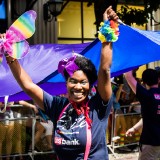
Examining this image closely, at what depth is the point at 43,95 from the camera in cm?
305

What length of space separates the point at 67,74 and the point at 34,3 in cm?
814

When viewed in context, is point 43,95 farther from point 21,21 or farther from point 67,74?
point 21,21

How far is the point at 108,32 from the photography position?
2.89 meters

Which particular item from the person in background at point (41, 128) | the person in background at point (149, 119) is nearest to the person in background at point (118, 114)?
the person in background at point (41, 128)

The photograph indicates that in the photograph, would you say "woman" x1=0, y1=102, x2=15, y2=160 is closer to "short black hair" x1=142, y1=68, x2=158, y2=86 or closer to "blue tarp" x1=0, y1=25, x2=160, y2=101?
"blue tarp" x1=0, y1=25, x2=160, y2=101

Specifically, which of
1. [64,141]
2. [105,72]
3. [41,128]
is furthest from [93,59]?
[41,128]

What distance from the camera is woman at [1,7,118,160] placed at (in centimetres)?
286

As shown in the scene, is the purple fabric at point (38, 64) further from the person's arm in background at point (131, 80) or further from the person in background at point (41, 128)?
the person in background at point (41, 128)

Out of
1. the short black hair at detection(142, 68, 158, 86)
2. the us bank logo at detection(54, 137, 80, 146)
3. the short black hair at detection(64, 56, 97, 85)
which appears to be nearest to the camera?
the us bank logo at detection(54, 137, 80, 146)

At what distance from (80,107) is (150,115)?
232cm

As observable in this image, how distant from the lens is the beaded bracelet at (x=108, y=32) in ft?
9.47

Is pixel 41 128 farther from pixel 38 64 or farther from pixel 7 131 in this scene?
pixel 38 64

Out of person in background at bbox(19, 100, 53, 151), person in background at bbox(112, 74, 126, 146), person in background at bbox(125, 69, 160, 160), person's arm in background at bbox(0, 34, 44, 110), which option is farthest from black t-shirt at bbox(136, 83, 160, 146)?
person in background at bbox(112, 74, 126, 146)

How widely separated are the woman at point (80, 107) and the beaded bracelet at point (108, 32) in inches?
1.3
